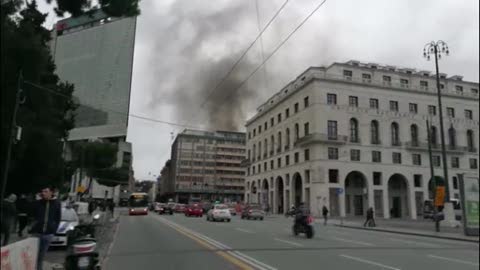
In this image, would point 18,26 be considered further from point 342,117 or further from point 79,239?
point 342,117

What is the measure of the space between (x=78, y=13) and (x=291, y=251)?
958 centimetres

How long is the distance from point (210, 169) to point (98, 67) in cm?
10146

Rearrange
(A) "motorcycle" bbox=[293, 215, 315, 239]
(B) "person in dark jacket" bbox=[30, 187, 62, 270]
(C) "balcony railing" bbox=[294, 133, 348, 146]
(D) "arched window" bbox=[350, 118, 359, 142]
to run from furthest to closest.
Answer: (D) "arched window" bbox=[350, 118, 359, 142] → (C) "balcony railing" bbox=[294, 133, 348, 146] → (A) "motorcycle" bbox=[293, 215, 315, 239] → (B) "person in dark jacket" bbox=[30, 187, 62, 270]

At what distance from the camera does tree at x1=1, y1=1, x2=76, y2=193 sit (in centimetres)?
807

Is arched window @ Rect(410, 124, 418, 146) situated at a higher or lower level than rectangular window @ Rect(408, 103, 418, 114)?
lower

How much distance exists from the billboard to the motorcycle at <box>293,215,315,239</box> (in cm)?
1078

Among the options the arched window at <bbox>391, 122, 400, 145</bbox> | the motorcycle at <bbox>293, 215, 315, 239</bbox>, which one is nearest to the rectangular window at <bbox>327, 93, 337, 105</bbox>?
the arched window at <bbox>391, 122, 400, 145</bbox>

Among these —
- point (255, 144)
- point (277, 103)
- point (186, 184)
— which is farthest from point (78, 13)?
point (186, 184)

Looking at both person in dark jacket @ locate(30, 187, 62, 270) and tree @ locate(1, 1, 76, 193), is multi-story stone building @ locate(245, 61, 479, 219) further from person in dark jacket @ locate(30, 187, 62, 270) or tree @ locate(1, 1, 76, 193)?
person in dark jacket @ locate(30, 187, 62, 270)

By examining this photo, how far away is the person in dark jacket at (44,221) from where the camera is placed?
8195mm

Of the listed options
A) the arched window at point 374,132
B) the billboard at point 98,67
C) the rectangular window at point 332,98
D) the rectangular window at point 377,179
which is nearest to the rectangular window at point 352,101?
the rectangular window at point 332,98

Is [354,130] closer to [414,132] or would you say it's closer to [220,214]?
[414,132]

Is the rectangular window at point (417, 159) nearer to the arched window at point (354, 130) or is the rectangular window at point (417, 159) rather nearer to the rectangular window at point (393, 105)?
the rectangular window at point (393, 105)

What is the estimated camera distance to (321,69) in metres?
68.4
